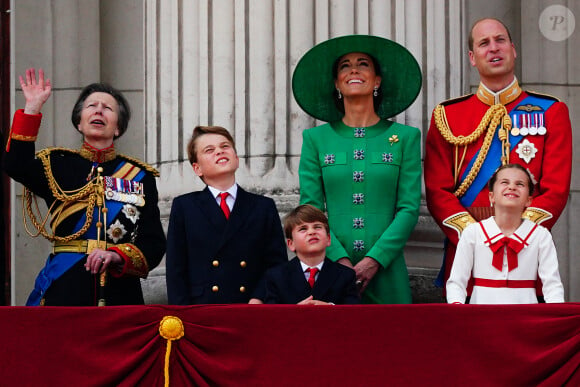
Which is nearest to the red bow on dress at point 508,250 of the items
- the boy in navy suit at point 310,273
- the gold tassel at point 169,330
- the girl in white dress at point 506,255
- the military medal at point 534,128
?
the girl in white dress at point 506,255

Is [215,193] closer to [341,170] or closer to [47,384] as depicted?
[341,170]

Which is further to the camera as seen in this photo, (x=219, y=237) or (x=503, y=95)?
(x=503, y=95)

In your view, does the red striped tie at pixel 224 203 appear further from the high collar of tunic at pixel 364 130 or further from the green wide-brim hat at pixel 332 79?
the green wide-brim hat at pixel 332 79

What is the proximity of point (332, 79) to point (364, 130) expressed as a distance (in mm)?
344

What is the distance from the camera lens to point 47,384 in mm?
5293

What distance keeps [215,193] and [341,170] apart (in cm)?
72

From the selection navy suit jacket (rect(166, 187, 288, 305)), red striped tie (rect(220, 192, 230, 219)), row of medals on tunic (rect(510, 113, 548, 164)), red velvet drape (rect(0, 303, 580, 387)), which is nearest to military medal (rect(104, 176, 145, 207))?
navy suit jacket (rect(166, 187, 288, 305))

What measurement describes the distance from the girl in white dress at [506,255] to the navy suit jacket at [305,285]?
43 cm

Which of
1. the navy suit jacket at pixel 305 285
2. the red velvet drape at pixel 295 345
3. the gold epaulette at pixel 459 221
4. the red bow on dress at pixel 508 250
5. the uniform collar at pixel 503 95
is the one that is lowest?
the red velvet drape at pixel 295 345

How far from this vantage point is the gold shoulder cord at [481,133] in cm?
660

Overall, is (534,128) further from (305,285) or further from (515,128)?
(305,285)

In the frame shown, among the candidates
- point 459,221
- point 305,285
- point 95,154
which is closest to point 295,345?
point 305,285

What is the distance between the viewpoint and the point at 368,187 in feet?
21.9

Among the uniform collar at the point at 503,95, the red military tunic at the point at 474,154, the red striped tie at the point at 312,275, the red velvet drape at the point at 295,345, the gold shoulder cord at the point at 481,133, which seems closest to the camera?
the red velvet drape at the point at 295,345
